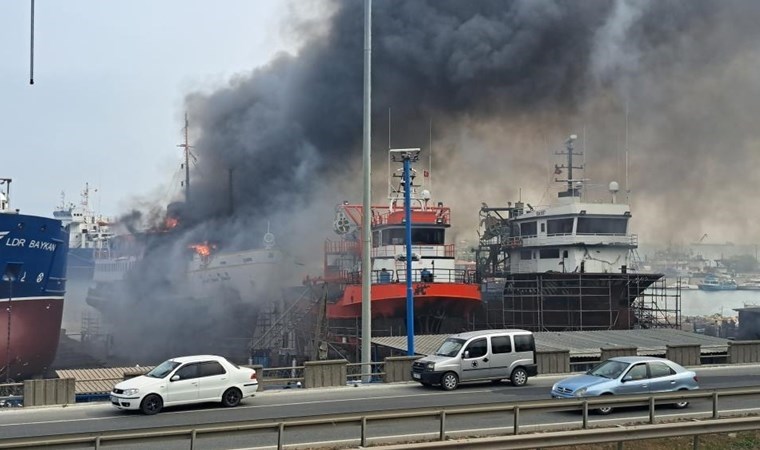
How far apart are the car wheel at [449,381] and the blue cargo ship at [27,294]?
22170mm

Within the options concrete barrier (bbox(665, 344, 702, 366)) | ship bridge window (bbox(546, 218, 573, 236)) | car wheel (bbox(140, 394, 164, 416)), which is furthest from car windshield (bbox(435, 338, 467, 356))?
ship bridge window (bbox(546, 218, 573, 236))

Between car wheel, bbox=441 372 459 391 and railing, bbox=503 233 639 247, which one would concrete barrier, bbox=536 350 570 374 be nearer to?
car wheel, bbox=441 372 459 391

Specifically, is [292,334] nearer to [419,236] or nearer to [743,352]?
[419,236]

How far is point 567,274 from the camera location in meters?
49.7

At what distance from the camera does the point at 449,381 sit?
20.9 meters

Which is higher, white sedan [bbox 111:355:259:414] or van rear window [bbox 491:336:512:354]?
van rear window [bbox 491:336:512:354]

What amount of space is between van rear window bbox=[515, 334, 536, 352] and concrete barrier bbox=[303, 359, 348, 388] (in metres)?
4.86

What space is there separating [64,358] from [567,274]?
1459 inches

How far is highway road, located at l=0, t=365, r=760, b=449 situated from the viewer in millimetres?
14321

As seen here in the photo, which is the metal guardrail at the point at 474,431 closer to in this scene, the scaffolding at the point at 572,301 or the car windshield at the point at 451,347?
the car windshield at the point at 451,347

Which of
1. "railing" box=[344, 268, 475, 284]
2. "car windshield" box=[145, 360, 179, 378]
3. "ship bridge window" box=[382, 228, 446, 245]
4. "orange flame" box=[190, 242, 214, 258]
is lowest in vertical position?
"car windshield" box=[145, 360, 179, 378]

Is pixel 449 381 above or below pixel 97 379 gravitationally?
above

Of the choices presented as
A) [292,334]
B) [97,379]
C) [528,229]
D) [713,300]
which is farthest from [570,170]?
[713,300]

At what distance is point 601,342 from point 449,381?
13880 mm
